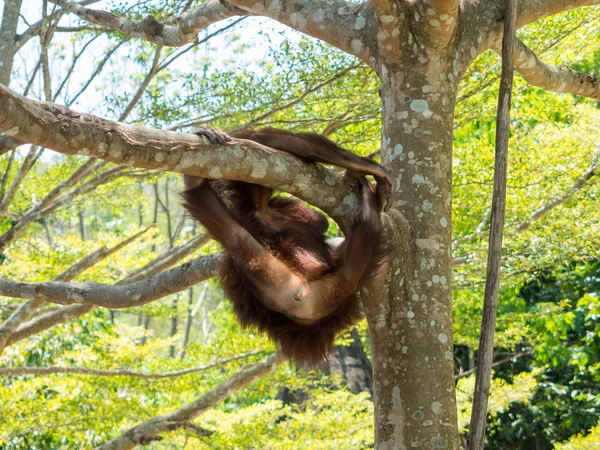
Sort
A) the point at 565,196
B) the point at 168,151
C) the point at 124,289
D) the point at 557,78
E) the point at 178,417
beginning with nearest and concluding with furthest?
the point at 168,151 → the point at 124,289 → the point at 557,78 → the point at 178,417 → the point at 565,196

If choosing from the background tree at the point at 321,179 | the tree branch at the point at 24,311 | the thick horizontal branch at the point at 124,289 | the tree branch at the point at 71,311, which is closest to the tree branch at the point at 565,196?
the background tree at the point at 321,179

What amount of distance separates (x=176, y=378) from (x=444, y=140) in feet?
16.1

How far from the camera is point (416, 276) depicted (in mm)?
2166

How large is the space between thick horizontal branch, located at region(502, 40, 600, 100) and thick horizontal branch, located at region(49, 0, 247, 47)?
4.25 ft

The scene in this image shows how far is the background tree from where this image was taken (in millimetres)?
2096

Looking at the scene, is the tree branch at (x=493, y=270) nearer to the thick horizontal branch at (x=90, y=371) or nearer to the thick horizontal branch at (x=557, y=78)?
the thick horizontal branch at (x=557, y=78)

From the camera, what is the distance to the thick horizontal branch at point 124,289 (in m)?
2.88

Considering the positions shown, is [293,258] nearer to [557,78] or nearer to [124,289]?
[124,289]

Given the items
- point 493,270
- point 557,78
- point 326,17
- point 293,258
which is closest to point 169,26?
point 326,17

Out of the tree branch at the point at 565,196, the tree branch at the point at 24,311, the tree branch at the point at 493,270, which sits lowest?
the tree branch at the point at 493,270

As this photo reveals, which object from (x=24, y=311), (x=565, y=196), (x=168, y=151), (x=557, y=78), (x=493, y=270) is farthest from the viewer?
(x=565, y=196)

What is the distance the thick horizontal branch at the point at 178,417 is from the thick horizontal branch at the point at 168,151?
3354mm

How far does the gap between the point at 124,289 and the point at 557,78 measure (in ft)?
6.81

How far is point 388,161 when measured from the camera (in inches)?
91.7
